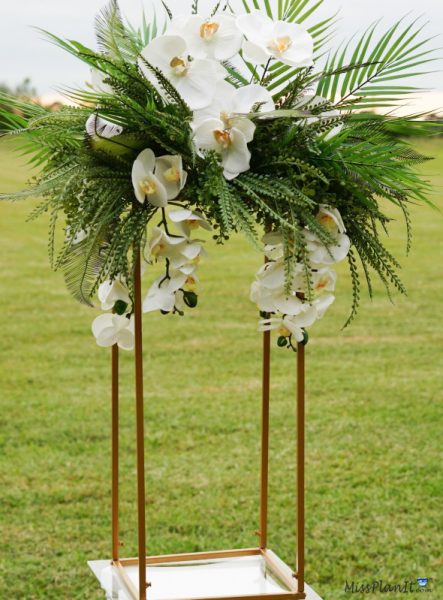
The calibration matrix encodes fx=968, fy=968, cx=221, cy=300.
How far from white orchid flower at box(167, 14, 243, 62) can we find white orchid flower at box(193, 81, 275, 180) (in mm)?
74

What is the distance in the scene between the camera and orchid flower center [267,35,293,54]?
183 cm

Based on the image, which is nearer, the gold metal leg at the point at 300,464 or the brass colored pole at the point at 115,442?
the gold metal leg at the point at 300,464

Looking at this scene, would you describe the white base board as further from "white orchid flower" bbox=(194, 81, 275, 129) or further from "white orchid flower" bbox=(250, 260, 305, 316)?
"white orchid flower" bbox=(194, 81, 275, 129)

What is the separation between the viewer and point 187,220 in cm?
185

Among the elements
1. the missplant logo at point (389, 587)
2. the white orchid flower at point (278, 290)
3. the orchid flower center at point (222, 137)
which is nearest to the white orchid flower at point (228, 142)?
the orchid flower center at point (222, 137)

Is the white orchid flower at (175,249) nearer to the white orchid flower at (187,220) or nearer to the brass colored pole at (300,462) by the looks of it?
the white orchid flower at (187,220)

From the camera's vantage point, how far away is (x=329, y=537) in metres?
3.22

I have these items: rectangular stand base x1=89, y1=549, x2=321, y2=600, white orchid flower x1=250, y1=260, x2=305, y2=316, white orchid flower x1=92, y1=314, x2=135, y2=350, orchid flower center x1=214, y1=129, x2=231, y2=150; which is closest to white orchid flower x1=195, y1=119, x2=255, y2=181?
orchid flower center x1=214, y1=129, x2=231, y2=150

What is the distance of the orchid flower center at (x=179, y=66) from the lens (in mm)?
1777

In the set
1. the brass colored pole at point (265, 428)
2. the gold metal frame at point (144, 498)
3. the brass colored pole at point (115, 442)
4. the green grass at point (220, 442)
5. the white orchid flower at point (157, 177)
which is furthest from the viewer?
the green grass at point (220, 442)

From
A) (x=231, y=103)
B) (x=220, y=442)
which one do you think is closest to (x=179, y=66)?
(x=231, y=103)

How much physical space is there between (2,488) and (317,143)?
231 cm

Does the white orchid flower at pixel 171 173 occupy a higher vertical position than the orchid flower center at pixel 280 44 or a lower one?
lower

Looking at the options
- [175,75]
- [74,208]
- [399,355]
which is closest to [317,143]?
[175,75]
